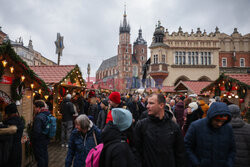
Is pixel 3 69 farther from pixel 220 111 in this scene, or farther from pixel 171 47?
pixel 171 47

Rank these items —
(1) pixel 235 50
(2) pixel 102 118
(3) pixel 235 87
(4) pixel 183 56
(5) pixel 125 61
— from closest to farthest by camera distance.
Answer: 1. (2) pixel 102 118
2. (3) pixel 235 87
3. (4) pixel 183 56
4. (1) pixel 235 50
5. (5) pixel 125 61

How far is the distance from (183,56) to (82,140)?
2866 cm

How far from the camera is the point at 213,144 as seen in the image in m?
2.47

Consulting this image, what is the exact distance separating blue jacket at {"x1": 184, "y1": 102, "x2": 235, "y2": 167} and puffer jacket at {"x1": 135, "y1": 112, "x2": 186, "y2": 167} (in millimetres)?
250

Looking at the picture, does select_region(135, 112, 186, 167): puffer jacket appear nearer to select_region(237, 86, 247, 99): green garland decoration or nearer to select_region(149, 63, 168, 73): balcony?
select_region(237, 86, 247, 99): green garland decoration

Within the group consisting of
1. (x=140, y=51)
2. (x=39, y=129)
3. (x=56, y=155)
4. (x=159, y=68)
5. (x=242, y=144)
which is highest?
(x=140, y=51)

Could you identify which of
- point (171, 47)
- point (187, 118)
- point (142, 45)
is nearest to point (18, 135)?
point (187, 118)

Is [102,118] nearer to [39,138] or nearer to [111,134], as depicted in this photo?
[39,138]

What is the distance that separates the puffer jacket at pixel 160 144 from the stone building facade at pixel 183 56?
1017 inches

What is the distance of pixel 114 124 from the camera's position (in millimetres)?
2084

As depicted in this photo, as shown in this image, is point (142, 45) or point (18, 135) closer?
point (18, 135)

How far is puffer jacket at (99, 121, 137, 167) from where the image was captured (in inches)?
72.8

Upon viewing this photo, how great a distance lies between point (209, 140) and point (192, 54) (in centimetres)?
2925

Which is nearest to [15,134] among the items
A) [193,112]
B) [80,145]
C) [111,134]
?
[80,145]
